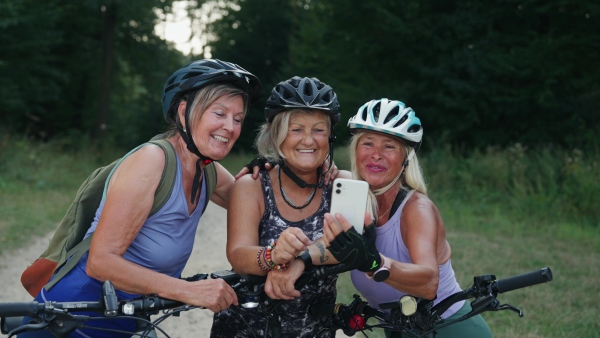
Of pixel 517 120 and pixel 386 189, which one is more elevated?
pixel 517 120

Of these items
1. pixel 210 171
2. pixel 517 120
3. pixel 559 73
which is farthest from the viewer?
pixel 517 120

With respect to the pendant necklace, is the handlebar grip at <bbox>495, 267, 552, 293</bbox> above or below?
below

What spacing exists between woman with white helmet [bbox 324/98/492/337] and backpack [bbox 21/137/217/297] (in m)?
1.02

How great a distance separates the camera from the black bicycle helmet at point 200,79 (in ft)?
11.1

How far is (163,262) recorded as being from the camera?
3.25 meters

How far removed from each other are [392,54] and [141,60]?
14.3 meters

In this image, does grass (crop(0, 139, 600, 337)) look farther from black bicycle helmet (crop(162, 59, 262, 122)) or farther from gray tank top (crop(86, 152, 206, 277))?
gray tank top (crop(86, 152, 206, 277))

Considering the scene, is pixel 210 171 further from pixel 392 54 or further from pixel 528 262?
pixel 392 54

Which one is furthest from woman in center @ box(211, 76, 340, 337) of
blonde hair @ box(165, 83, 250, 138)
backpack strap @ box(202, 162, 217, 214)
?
blonde hair @ box(165, 83, 250, 138)

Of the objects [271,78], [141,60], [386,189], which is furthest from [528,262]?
[271,78]

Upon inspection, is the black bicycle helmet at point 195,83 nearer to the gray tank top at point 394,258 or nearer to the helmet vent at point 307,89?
the helmet vent at point 307,89

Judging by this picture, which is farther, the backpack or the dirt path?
the dirt path

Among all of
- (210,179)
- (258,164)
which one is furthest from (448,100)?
(210,179)

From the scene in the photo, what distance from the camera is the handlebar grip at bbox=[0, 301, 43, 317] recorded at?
2.66 m
